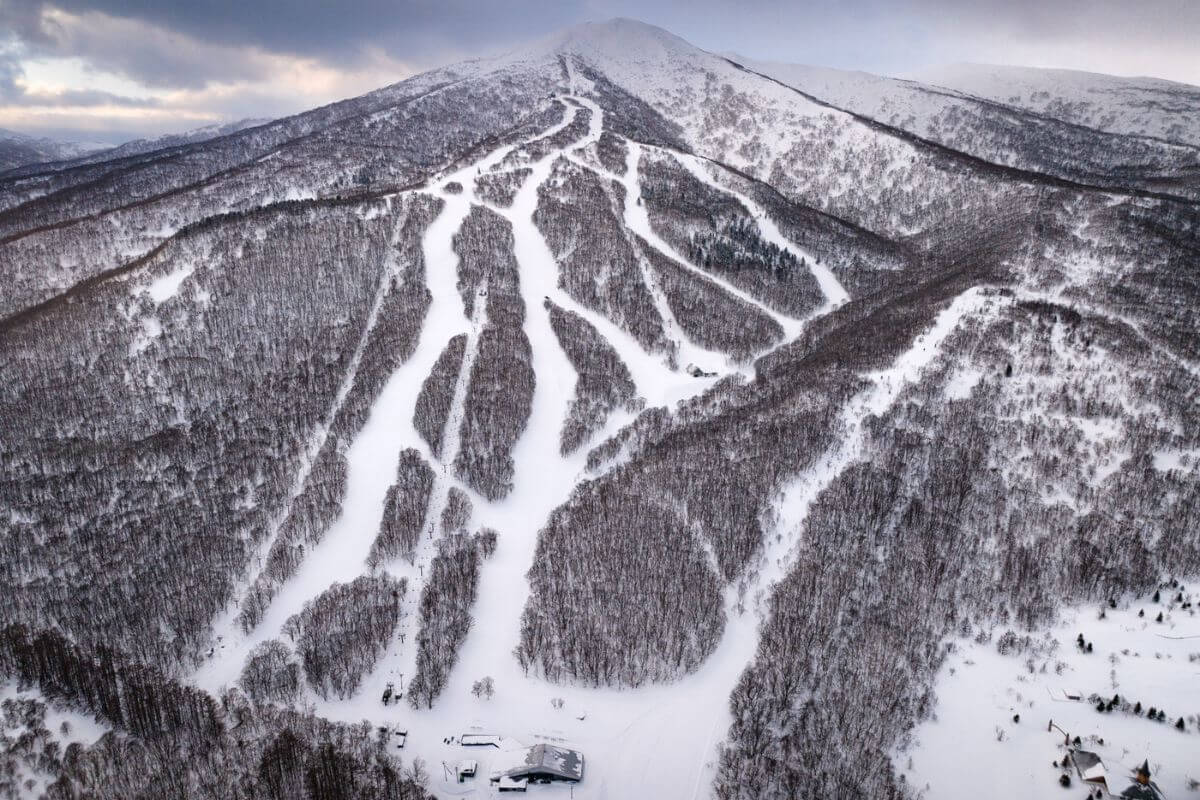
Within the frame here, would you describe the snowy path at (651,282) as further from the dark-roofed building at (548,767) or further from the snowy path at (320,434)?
the dark-roofed building at (548,767)

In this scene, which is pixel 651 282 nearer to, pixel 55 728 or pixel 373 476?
pixel 373 476

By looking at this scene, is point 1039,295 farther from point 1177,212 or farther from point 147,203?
point 147,203

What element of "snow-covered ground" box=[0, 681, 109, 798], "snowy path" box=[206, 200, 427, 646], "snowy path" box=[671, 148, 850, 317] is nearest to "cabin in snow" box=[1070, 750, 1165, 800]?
"snowy path" box=[206, 200, 427, 646]

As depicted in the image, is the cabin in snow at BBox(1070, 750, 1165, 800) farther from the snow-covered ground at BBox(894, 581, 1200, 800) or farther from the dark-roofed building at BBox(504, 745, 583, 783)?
the dark-roofed building at BBox(504, 745, 583, 783)

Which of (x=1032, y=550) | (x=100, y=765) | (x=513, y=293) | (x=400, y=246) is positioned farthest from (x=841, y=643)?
(x=400, y=246)

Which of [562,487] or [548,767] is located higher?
[562,487]

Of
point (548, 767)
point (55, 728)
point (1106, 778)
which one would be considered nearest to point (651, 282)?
point (548, 767)
